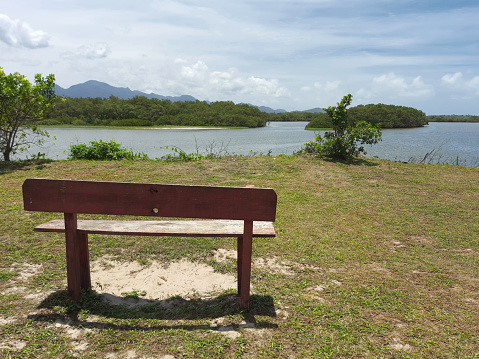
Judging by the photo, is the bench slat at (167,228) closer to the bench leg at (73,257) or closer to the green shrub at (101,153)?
the bench leg at (73,257)

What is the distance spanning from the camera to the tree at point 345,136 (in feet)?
40.5

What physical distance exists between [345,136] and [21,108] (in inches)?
436

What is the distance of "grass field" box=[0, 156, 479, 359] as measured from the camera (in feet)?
8.03

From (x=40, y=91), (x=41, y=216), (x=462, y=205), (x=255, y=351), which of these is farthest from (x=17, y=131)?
(x=462, y=205)

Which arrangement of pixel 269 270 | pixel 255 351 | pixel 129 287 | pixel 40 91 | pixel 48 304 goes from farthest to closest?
pixel 40 91 → pixel 269 270 → pixel 129 287 → pixel 48 304 → pixel 255 351

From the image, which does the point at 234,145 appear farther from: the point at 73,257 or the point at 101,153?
the point at 73,257

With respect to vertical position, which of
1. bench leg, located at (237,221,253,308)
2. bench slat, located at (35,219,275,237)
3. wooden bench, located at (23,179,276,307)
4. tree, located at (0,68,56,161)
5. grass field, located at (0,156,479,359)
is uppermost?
tree, located at (0,68,56,161)

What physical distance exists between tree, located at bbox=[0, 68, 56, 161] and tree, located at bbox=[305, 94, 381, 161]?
9.74 metres

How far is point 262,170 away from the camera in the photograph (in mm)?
10727

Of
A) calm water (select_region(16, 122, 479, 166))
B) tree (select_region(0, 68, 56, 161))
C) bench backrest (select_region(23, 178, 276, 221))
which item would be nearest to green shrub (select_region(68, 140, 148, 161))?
calm water (select_region(16, 122, 479, 166))

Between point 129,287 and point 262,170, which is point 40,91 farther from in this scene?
point 129,287

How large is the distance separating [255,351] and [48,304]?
1.89 m

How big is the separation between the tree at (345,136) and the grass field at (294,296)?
576 cm

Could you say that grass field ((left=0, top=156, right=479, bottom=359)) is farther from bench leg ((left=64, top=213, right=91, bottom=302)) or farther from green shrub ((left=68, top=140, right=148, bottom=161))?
green shrub ((left=68, top=140, right=148, bottom=161))
